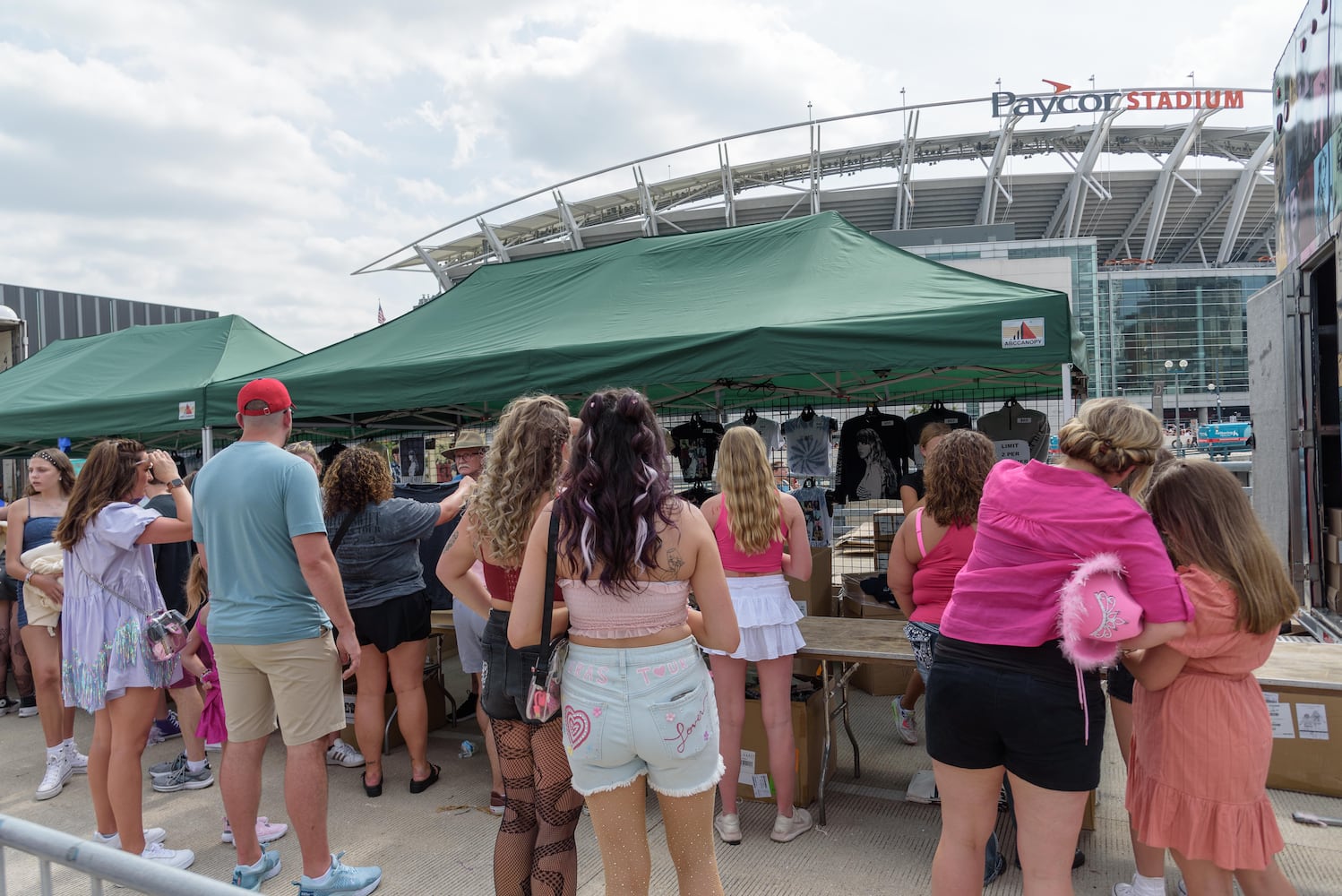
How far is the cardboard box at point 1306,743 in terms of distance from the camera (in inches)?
134

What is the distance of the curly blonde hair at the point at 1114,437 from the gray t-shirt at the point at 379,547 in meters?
2.70

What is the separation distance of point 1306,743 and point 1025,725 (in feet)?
8.87

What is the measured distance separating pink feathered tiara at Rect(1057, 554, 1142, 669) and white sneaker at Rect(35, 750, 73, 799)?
4.63 m

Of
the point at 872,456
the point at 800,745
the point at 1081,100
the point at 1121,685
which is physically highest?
the point at 1081,100

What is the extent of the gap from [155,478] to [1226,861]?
13.3 feet

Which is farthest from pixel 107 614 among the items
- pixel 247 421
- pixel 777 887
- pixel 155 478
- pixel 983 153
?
pixel 983 153

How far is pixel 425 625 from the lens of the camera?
152 inches

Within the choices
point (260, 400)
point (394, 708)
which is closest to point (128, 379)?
point (394, 708)

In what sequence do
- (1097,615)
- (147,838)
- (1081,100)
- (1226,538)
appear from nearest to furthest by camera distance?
(1097,615) → (1226,538) → (147,838) → (1081,100)

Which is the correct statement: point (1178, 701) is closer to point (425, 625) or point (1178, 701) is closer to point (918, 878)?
point (918, 878)

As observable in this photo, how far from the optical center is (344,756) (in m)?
4.29

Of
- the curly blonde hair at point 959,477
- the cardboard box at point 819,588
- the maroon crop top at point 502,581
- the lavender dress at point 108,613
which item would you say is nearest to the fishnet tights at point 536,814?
the maroon crop top at point 502,581

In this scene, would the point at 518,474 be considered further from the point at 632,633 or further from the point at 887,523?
the point at 887,523

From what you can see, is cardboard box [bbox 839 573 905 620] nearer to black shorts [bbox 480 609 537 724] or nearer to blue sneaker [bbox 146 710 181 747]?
black shorts [bbox 480 609 537 724]
